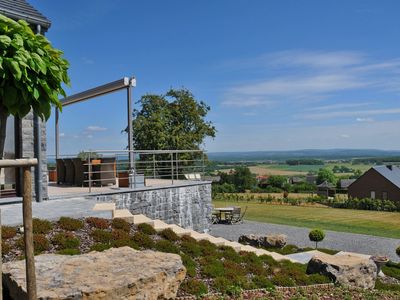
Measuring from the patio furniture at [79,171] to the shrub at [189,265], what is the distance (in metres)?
6.53

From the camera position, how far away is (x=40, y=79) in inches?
127

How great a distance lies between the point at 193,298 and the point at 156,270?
1357 millimetres

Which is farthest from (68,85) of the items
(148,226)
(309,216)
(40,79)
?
(309,216)

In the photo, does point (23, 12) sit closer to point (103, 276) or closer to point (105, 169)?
point (105, 169)

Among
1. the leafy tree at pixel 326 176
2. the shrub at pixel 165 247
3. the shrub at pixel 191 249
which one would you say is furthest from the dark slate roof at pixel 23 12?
the leafy tree at pixel 326 176

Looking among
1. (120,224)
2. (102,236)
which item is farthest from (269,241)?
(102,236)

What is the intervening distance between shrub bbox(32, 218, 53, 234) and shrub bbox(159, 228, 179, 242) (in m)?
2.17

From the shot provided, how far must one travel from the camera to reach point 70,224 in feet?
25.0

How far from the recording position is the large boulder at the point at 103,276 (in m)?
4.23

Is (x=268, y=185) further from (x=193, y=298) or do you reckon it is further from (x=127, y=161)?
(x=193, y=298)

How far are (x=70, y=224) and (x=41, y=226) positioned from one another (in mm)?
559

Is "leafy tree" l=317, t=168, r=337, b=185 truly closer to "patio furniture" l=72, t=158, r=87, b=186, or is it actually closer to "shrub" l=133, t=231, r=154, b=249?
"patio furniture" l=72, t=158, r=87, b=186

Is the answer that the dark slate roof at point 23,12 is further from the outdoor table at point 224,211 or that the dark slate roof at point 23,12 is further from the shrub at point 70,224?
the outdoor table at point 224,211

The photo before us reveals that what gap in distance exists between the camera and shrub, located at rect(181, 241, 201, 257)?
7691 mm
